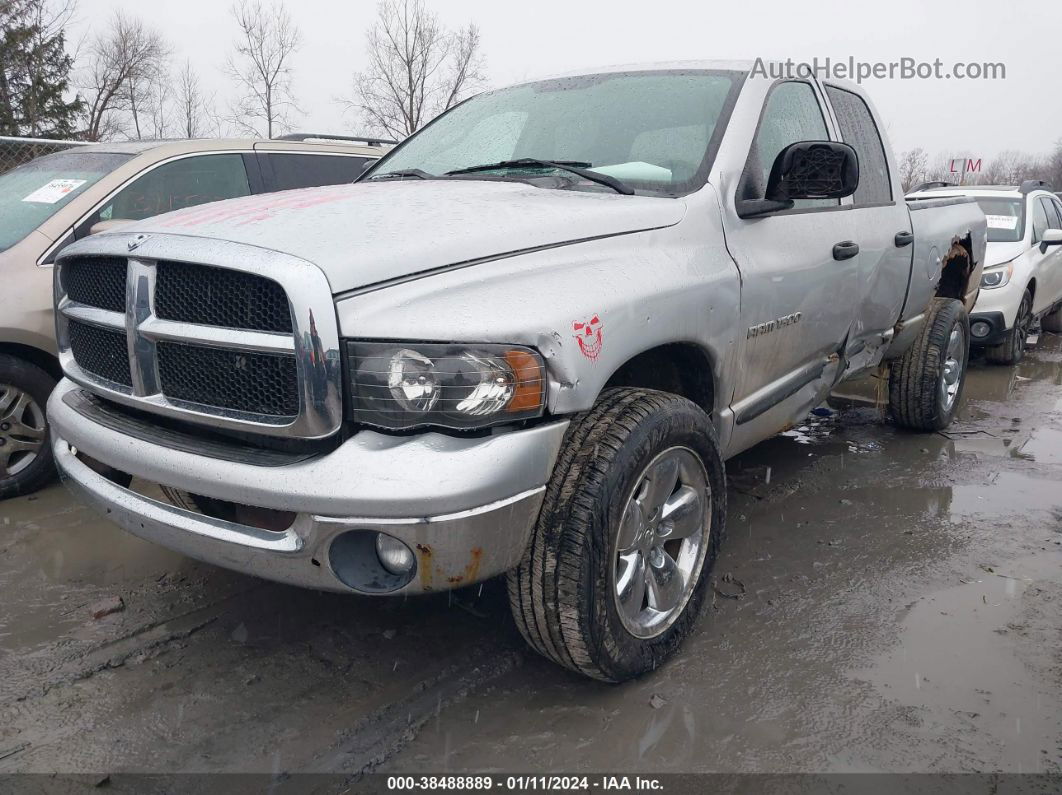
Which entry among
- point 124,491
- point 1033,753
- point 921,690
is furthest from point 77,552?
point 1033,753

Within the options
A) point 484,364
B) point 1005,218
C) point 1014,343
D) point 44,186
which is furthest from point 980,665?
point 1005,218

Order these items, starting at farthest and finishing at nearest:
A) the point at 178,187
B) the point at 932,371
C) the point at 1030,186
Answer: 1. the point at 1030,186
2. the point at 932,371
3. the point at 178,187

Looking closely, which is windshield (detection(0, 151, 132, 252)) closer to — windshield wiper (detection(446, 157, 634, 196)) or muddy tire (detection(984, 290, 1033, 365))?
windshield wiper (detection(446, 157, 634, 196))

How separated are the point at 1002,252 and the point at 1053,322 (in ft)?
11.3

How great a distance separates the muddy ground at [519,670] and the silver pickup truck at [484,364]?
0.86 ft

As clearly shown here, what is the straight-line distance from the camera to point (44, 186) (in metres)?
4.39

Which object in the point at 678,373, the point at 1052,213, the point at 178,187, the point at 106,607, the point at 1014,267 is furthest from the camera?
the point at 1052,213

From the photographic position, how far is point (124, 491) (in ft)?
7.60

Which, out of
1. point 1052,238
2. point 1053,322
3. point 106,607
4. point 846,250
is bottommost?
point 1053,322

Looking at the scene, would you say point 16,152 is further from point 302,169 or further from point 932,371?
point 932,371

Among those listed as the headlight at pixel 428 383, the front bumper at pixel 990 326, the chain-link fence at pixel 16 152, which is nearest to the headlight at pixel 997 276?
the front bumper at pixel 990 326

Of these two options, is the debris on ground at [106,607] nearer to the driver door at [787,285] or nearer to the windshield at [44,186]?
the windshield at [44,186]

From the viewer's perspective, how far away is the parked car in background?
3.85 metres

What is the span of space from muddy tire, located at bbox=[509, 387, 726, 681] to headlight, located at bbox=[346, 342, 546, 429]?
0.31 meters
